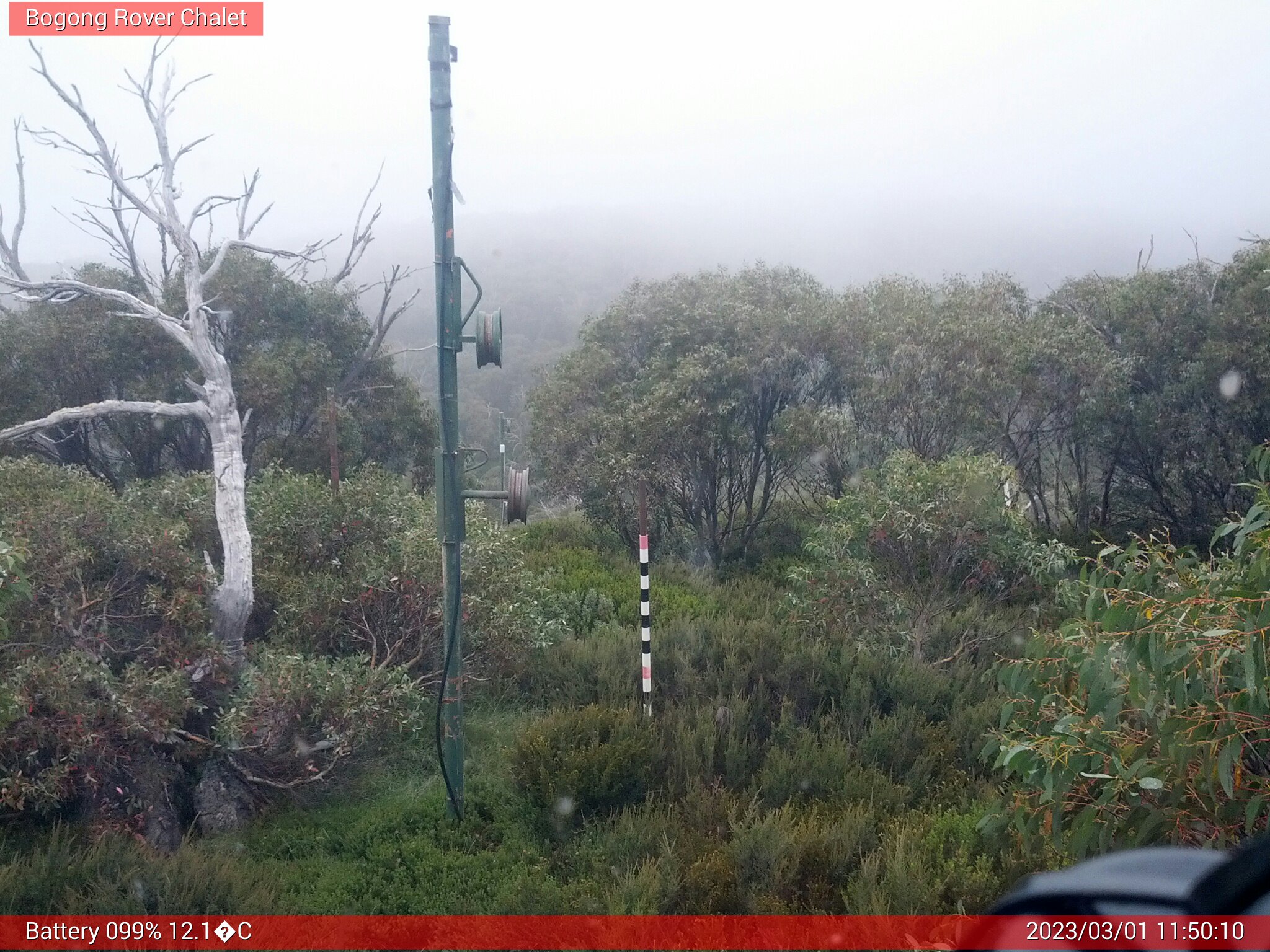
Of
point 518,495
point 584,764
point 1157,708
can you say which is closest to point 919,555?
point 584,764

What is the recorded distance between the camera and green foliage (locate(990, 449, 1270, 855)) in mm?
2592

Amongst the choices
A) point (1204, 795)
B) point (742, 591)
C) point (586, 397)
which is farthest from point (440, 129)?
point (586, 397)

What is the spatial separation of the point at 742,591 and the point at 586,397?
4513 mm

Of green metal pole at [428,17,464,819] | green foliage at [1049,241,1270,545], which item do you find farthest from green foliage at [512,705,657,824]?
green foliage at [1049,241,1270,545]

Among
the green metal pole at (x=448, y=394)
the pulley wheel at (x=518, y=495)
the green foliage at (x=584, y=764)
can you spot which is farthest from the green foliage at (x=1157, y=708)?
the green metal pole at (x=448, y=394)

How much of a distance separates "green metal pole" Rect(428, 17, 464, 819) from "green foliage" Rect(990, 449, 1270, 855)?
10.1 ft

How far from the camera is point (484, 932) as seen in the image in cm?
397

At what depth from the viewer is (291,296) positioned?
1284 centimetres

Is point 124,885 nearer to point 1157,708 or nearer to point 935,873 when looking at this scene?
point 935,873

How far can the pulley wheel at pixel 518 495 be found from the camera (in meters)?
5.12

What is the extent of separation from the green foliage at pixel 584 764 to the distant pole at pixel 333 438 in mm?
2956

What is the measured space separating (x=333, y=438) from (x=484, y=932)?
23.0 ft

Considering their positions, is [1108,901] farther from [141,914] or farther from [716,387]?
[716,387]

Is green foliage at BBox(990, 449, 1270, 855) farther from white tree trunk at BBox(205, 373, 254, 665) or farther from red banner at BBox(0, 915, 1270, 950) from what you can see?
white tree trunk at BBox(205, 373, 254, 665)
